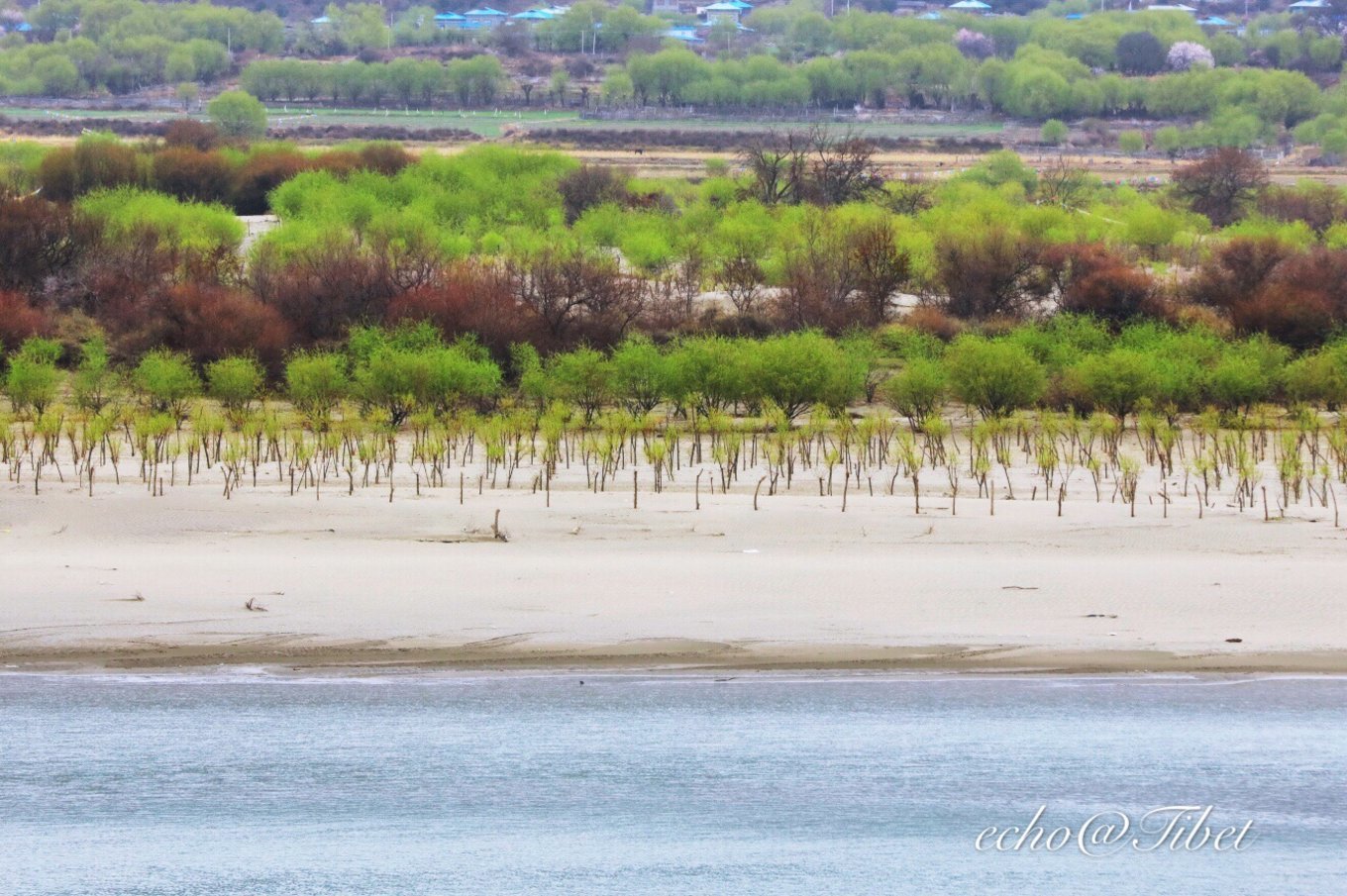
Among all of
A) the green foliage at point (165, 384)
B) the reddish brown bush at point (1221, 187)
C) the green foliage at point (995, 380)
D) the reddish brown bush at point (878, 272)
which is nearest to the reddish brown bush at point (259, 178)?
the reddish brown bush at point (878, 272)

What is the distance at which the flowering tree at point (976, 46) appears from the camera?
134 meters

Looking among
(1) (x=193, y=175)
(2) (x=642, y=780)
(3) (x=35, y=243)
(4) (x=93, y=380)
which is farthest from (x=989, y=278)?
(1) (x=193, y=175)

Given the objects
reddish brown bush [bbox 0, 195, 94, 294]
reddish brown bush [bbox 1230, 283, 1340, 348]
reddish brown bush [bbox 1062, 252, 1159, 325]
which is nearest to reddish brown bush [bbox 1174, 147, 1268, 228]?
reddish brown bush [bbox 1062, 252, 1159, 325]

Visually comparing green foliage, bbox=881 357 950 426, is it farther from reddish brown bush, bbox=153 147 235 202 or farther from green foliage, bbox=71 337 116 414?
reddish brown bush, bbox=153 147 235 202

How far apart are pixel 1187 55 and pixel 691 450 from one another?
369 feet

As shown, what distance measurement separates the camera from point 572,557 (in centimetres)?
1445

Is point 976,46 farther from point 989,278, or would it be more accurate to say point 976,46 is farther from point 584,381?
point 584,381

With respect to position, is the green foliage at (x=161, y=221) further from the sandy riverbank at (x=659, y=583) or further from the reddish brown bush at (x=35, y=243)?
the sandy riverbank at (x=659, y=583)

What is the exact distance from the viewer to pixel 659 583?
44.6 ft

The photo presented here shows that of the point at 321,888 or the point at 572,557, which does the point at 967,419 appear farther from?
the point at 321,888

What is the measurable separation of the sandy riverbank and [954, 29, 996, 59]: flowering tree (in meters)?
122

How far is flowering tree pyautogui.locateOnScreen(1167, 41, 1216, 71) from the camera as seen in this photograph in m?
121

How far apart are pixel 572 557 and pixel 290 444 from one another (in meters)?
7.47

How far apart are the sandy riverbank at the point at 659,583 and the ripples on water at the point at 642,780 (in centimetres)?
47
